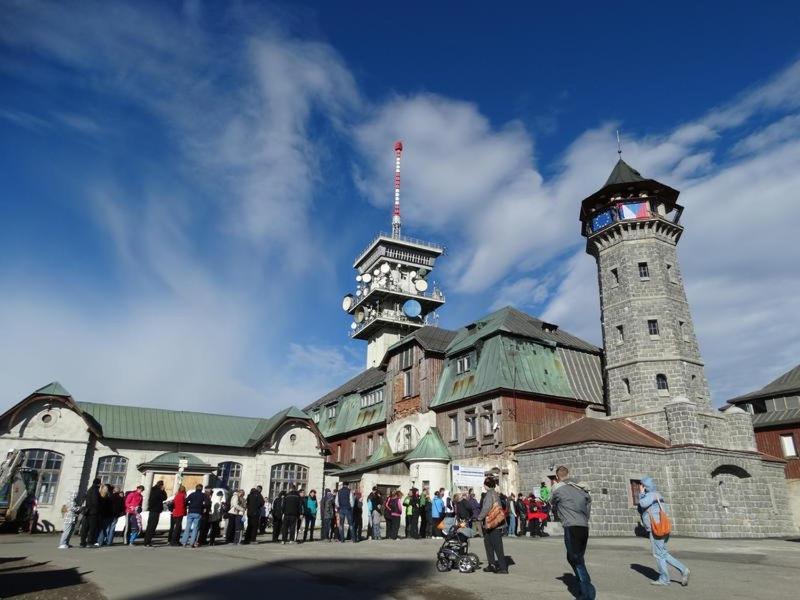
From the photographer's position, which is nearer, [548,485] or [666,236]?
[548,485]

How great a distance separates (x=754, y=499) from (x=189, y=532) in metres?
24.1

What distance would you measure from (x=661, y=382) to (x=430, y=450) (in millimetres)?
12294

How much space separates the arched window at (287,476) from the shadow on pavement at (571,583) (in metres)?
26.1

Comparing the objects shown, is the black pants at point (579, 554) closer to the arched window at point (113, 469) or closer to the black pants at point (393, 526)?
the black pants at point (393, 526)

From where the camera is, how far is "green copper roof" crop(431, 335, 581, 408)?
99.3 feet

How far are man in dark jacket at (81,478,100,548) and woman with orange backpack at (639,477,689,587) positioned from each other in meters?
14.1

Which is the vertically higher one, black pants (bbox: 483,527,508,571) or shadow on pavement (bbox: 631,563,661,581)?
black pants (bbox: 483,527,508,571)

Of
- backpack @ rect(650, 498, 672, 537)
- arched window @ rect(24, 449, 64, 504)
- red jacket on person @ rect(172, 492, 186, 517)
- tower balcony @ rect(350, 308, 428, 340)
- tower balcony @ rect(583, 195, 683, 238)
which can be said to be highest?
tower balcony @ rect(350, 308, 428, 340)

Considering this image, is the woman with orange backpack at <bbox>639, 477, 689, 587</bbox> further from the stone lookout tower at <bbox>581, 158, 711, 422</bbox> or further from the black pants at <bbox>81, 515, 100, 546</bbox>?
the stone lookout tower at <bbox>581, 158, 711, 422</bbox>

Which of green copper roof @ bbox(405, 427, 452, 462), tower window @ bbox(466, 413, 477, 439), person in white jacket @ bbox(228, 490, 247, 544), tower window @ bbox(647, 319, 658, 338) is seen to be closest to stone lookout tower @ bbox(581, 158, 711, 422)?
tower window @ bbox(647, 319, 658, 338)

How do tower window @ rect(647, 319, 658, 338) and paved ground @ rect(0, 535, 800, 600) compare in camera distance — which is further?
tower window @ rect(647, 319, 658, 338)

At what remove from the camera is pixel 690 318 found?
31.1 m

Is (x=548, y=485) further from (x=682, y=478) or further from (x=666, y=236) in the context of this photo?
(x=666, y=236)

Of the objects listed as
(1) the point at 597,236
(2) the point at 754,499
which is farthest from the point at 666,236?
(2) the point at 754,499
